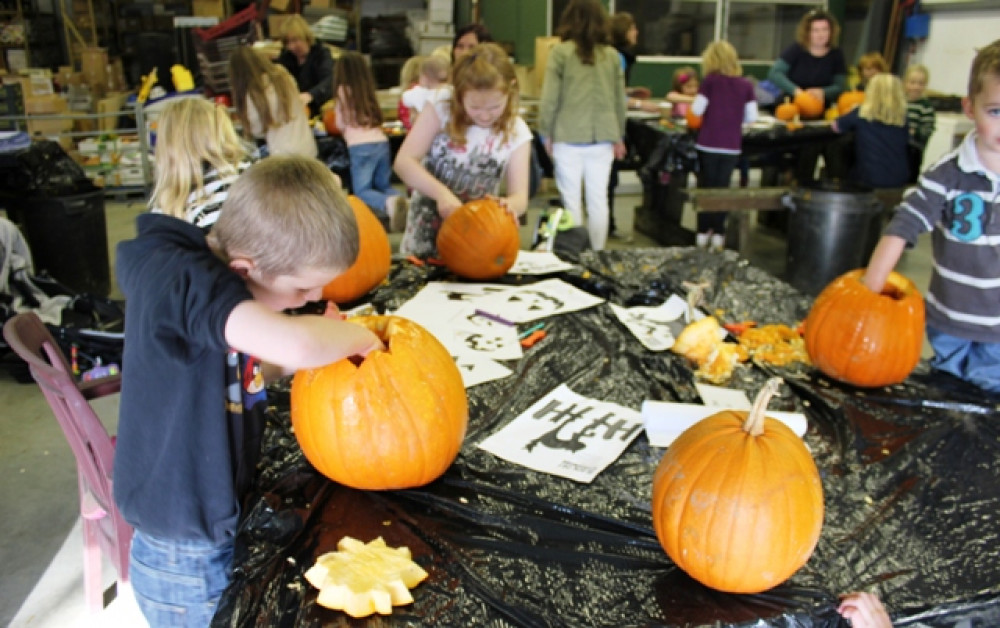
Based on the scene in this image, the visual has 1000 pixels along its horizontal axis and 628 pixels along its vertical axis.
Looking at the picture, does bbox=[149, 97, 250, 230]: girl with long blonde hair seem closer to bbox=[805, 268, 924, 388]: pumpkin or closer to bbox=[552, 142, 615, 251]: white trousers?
bbox=[805, 268, 924, 388]: pumpkin

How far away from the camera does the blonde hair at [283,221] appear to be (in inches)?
44.9

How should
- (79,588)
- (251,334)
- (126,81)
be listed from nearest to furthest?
(251,334), (79,588), (126,81)

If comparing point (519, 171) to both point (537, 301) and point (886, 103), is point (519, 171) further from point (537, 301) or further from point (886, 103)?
point (886, 103)

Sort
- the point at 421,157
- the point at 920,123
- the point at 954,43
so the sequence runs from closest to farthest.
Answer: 1. the point at 421,157
2. the point at 920,123
3. the point at 954,43

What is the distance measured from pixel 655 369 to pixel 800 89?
540 cm

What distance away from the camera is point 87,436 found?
5.39 feet

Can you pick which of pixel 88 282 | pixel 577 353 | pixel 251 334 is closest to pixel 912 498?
pixel 577 353

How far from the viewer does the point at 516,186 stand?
2.87 m

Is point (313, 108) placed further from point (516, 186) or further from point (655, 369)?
point (655, 369)

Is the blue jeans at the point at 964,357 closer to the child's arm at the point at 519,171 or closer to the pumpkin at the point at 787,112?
the child's arm at the point at 519,171

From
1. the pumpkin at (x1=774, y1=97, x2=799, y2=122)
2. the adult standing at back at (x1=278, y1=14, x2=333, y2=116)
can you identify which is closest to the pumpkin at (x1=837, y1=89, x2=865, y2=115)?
the pumpkin at (x1=774, y1=97, x2=799, y2=122)

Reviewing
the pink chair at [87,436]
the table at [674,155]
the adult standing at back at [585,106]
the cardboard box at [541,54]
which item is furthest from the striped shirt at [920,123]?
the pink chair at [87,436]

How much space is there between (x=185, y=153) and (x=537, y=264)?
3.93 ft

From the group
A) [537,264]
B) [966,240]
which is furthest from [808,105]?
[966,240]
